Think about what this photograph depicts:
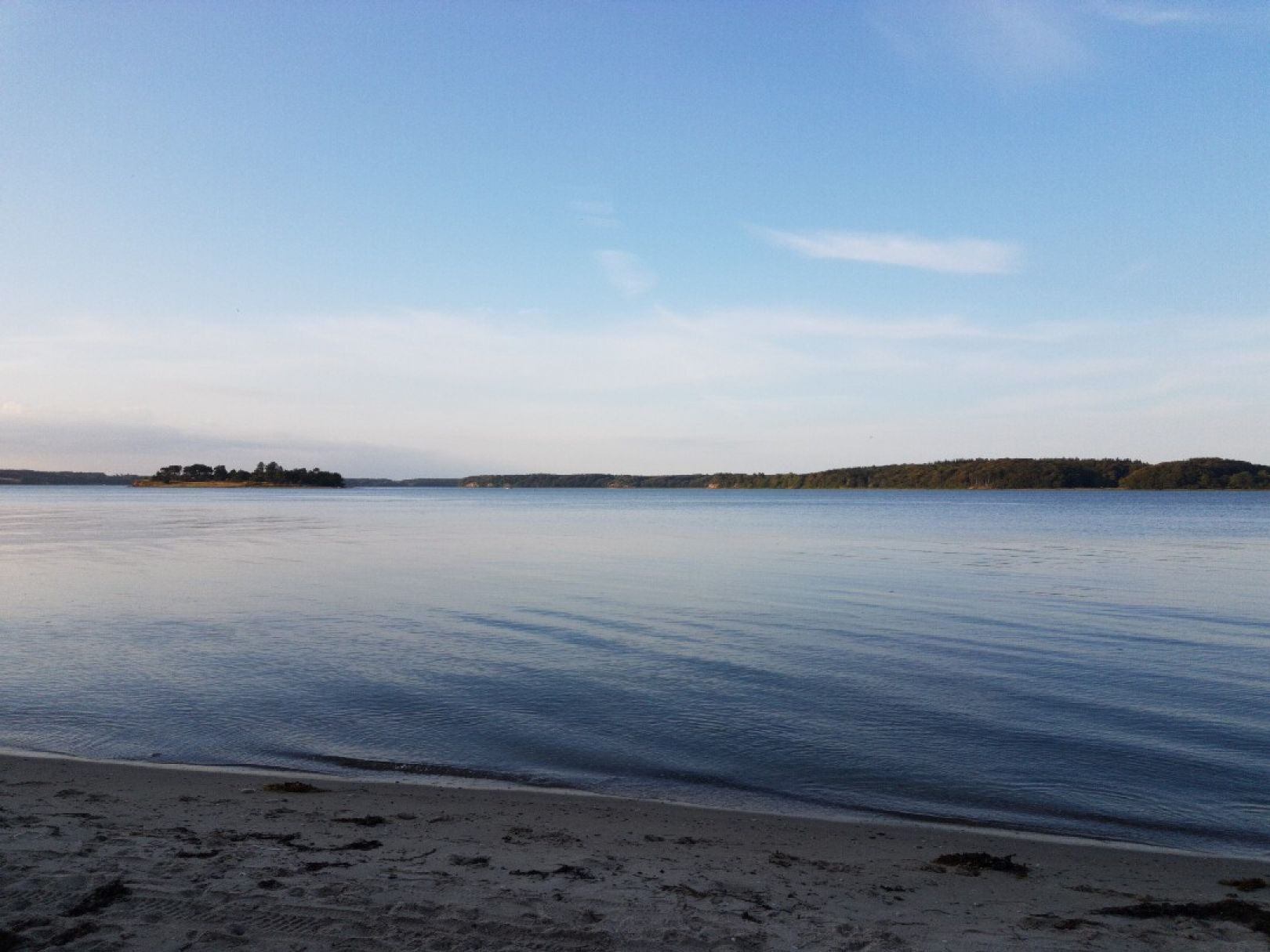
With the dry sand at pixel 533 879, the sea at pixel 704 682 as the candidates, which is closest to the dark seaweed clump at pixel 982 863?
the dry sand at pixel 533 879

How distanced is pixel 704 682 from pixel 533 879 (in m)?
7.06

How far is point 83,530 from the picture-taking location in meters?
49.2

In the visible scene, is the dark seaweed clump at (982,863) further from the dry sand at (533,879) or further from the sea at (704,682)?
the sea at (704,682)

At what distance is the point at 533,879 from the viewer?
572 cm

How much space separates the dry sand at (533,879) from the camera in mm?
4848

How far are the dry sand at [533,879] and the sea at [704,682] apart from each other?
34.8 inches

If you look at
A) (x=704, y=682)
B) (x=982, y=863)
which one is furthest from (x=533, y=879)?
(x=704, y=682)

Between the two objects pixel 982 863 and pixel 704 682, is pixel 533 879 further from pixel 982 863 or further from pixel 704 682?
pixel 704 682

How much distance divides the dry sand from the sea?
88 centimetres

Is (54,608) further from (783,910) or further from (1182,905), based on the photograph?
(1182,905)

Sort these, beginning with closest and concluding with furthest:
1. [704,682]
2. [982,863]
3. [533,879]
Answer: [533,879]
[982,863]
[704,682]

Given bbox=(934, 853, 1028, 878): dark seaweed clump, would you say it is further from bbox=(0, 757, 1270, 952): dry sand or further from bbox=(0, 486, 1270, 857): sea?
bbox=(0, 486, 1270, 857): sea

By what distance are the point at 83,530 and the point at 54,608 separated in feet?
116

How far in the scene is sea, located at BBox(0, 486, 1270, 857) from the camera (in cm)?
854
